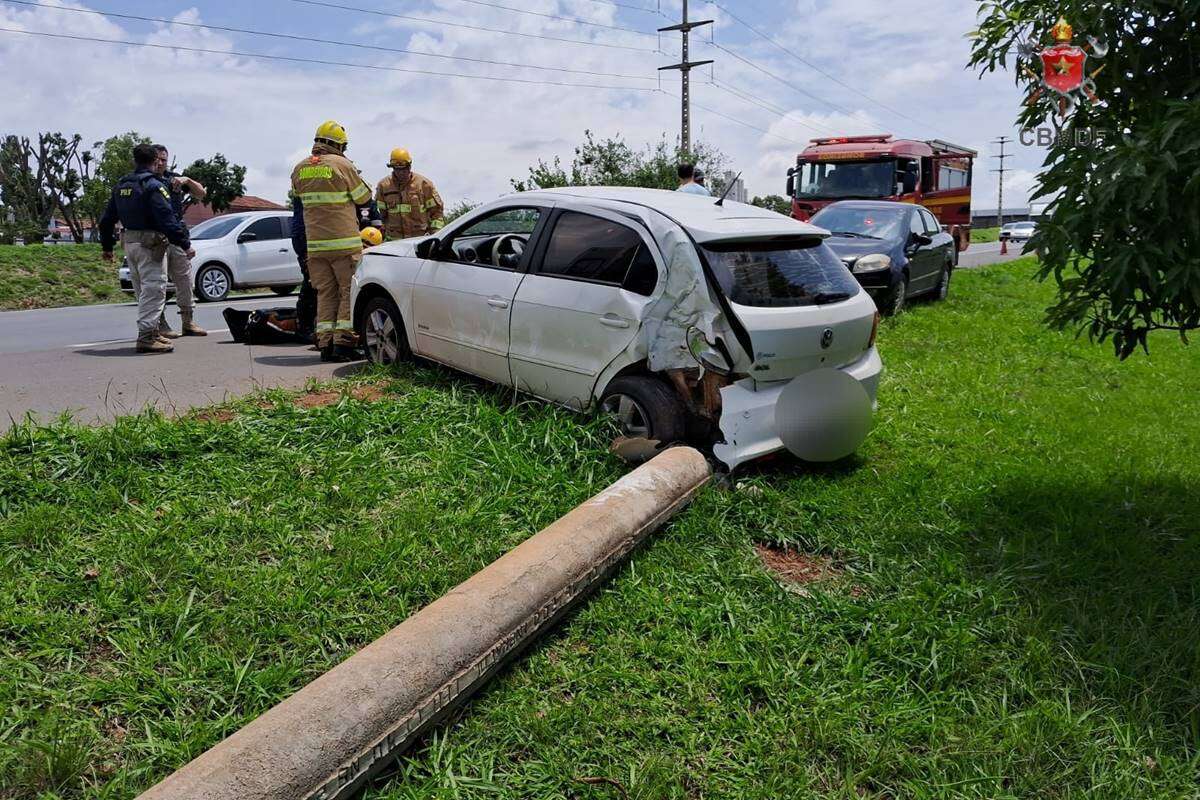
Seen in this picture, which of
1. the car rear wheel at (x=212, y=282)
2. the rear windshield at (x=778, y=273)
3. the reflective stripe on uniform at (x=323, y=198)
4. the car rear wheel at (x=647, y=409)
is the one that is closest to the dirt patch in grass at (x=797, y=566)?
the car rear wheel at (x=647, y=409)

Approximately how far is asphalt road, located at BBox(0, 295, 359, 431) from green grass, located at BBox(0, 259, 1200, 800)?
4.16 ft

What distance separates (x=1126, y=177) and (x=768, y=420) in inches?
78.3

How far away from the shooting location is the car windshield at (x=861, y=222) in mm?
11344

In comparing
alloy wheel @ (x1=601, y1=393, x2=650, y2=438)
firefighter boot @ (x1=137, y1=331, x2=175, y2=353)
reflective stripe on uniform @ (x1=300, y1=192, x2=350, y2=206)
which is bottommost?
alloy wheel @ (x1=601, y1=393, x2=650, y2=438)

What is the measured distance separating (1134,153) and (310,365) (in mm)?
6147

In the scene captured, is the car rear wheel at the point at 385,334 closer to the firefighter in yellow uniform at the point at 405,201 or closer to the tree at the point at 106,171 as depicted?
the firefighter in yellow uniform at the point at 405,201

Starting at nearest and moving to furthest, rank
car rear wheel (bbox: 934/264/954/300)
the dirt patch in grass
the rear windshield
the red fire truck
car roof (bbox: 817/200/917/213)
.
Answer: the dirt patch in grass → the rear windshield → car roof (bbox: 817/200/917/213) → car rear wheel (bbox: 934/264/954/300) → the red fire truck

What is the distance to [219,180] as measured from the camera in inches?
2100

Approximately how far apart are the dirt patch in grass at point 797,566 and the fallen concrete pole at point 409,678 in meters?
0.68

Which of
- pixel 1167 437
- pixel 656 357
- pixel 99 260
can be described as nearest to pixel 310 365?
pixel 656 357

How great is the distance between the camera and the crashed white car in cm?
460

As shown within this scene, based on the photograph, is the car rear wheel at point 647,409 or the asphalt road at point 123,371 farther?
the asphalt road at point 123,371

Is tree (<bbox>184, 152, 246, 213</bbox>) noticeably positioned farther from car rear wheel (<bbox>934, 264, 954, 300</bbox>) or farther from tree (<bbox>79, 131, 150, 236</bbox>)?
car rear wheel (<bbox>934, 264, 954, 300</bbox>)

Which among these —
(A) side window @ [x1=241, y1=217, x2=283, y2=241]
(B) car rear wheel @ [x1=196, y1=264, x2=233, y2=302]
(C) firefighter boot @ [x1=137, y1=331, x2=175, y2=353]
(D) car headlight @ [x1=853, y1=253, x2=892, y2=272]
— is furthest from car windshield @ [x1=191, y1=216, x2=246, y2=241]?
(D) car headlight @ [x1=853, y1=253, x2=892, y2=272]
